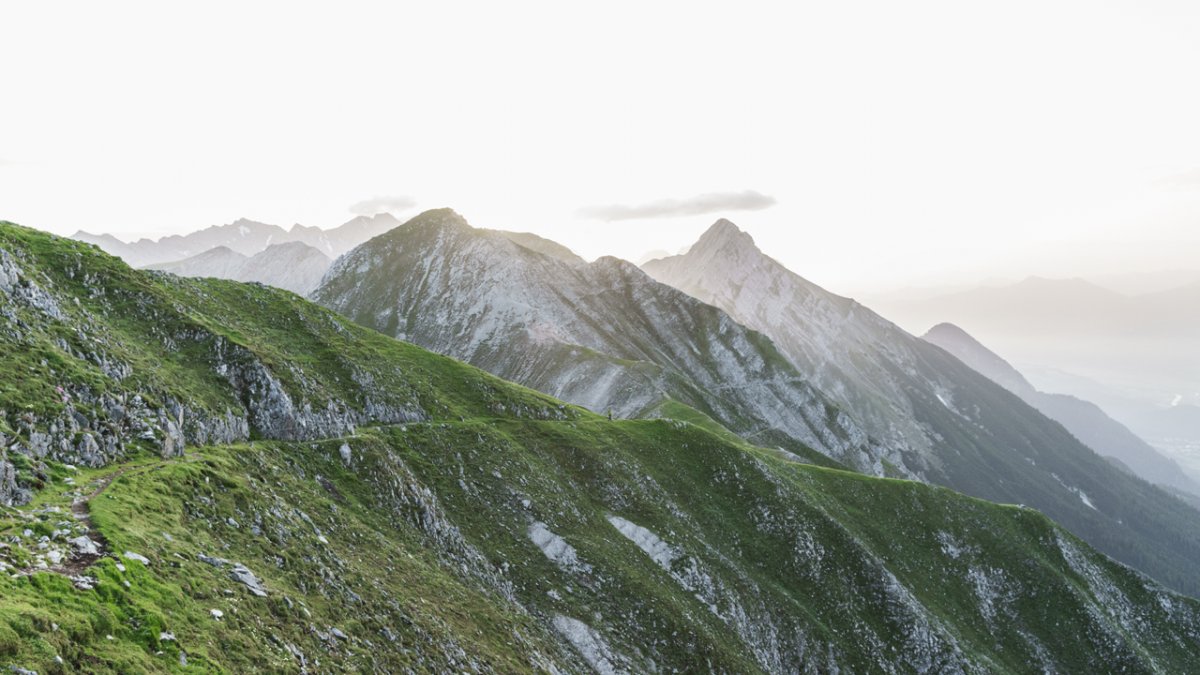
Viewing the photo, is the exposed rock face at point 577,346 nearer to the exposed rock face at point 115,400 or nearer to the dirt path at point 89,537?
the exposed rock face at point 115,400

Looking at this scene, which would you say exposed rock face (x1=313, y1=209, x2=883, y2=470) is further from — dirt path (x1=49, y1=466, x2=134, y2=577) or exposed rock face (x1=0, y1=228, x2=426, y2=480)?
dirt path (x1=49, y1=466, x2=134, y2=577)

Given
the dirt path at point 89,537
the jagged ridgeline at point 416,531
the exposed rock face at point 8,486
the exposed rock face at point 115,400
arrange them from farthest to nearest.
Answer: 1. the exposed rock face at point 115,400
2. the exposed rock face at point 8,486
3. the jagged ridgeline at point 416,531
4. the dirt path at point 89,537

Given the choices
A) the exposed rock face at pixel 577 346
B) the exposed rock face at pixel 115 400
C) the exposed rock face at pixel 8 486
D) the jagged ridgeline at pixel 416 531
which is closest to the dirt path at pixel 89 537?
the jagged ridgeline at pixel 416 531

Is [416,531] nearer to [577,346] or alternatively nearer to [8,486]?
[8,486]

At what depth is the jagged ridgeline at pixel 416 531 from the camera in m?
20.6

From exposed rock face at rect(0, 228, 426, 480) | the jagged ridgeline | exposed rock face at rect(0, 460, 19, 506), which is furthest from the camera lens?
exposed rock face at rect(0, 228, 426, 480)

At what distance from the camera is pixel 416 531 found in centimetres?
4050

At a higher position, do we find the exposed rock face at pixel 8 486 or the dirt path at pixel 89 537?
the exposed rock face at pixel 8 486

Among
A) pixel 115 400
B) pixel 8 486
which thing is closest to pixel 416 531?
pixel 115 400

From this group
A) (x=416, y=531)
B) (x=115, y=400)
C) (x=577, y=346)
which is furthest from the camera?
(x=577, y=346)

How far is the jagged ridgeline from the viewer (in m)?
20.6

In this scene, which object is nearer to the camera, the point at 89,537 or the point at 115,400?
the point at 89,537

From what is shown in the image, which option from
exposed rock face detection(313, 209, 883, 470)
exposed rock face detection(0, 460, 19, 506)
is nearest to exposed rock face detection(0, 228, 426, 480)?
exposed rock face detection(0, 460, 19, 506)

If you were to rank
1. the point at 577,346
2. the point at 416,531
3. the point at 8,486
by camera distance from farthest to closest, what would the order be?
1. the point at 577,346
2. the point at 416,531
3. the point at 8,486
